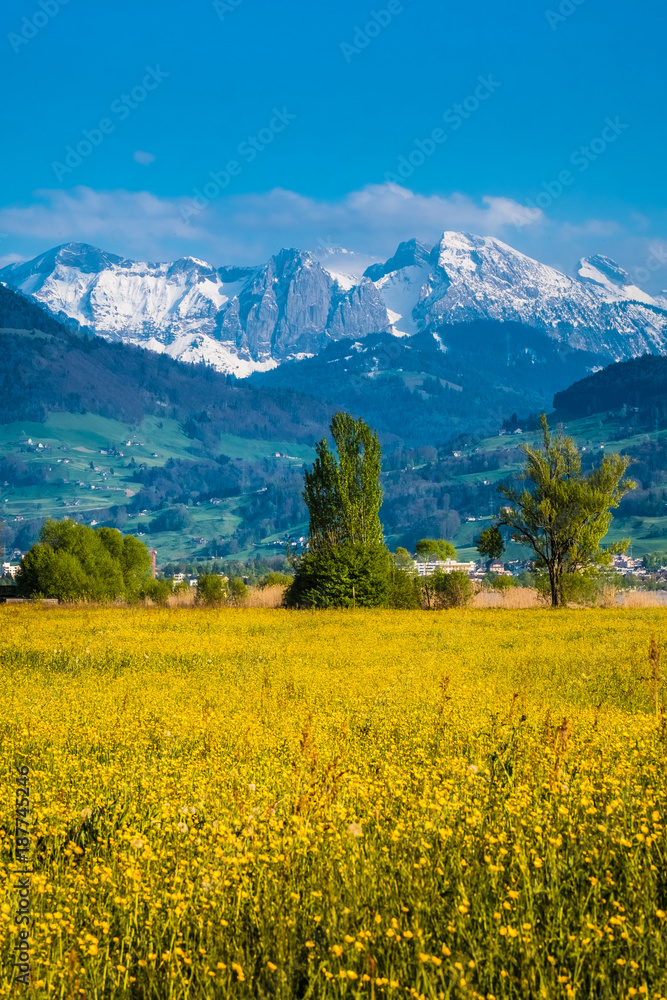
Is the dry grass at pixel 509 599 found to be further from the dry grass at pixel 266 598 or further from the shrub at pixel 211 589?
the shrub at pixel 211 589

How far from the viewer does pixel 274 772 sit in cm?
924

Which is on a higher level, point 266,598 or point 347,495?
point 347,495

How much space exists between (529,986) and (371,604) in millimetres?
38488

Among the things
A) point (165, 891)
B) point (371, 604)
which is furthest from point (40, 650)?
point (371, 604)

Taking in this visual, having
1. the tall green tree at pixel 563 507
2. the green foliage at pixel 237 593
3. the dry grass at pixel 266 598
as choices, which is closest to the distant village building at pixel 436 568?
the tall green tree at pixel 563 507

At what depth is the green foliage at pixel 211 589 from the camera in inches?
2159

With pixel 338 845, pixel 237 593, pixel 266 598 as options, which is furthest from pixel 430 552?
pixel 338 845

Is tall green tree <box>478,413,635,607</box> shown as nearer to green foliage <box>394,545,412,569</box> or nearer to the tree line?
the tree line

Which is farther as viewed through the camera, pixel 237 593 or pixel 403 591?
pixel 237 593

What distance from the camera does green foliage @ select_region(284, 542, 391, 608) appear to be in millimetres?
43178

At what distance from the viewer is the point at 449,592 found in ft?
159

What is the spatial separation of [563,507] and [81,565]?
124 ft

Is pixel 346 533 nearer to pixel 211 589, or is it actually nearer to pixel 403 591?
pixel 403 591

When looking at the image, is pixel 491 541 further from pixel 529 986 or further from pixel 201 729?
pixel 529 986
